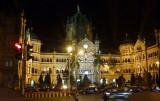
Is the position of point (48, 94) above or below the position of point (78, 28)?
below

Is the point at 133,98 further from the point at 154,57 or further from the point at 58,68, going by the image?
the point at 58,68

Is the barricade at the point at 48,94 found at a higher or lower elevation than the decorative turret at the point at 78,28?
lower

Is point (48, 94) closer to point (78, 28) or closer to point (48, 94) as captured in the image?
point (48, 94)

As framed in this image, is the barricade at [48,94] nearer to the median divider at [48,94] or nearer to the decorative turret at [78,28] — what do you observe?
the median divider at [48,94]

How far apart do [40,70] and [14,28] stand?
196 ft

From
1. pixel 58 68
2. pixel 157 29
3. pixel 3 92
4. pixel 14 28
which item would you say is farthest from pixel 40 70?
pixel 3 92

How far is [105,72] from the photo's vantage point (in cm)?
13875

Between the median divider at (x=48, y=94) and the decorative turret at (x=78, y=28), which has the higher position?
the decorative turret at (x=78, y=28)

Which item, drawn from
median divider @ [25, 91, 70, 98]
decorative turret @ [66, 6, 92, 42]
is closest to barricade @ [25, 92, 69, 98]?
median divider @ [25, 91, 70, 98]

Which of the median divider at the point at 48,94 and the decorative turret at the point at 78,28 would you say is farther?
the decorative turret at the point at 78,28

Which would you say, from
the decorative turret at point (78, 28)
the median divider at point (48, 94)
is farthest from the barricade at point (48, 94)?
the decorative turret at point (78, 28)

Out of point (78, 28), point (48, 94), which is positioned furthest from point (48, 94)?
point (78, 28)

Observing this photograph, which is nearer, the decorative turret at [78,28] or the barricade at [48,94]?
the barricade at [48,94]

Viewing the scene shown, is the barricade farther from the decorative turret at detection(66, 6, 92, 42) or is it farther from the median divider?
the decorative turret at detection(66, 6, 92, 42)
